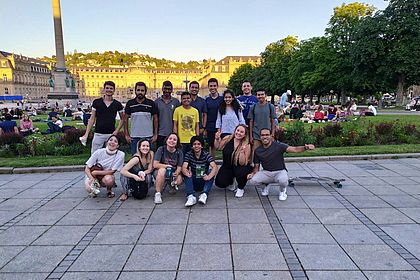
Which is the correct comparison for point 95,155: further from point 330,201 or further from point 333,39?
point 333,39

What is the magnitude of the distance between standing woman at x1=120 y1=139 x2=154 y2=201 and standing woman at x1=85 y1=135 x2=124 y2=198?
299mm

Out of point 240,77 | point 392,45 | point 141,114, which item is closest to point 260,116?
point 141,114

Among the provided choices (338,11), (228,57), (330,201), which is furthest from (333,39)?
(228,57)

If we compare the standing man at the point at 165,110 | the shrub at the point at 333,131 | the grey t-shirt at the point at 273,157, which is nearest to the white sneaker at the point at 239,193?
the grey t-shirt at the point at 273,157

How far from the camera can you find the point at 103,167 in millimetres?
6391

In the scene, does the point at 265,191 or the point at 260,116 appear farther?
the point at 260,116

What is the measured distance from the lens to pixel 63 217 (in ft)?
17.9

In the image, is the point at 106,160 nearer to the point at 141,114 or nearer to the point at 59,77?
the point at 141,114

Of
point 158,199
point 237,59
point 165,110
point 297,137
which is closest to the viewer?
point 158,199

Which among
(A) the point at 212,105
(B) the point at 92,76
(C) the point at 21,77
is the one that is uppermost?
(B) the point at 92,76

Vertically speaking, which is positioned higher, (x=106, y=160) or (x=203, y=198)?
(x=106, y=160)

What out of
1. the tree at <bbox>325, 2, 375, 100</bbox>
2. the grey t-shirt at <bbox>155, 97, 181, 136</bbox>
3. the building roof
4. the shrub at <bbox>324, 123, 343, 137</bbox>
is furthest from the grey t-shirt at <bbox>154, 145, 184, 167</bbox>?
the building roof

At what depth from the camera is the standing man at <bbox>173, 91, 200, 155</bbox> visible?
21.6 ft

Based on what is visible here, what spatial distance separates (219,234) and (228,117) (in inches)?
112
